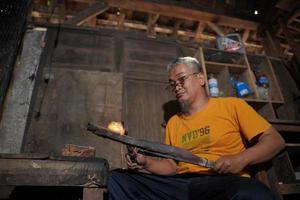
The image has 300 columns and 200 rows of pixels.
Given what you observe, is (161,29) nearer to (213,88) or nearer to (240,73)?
(240,73)

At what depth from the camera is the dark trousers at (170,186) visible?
187 centimetres

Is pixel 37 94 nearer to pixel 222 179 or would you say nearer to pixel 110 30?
pixel 110 30

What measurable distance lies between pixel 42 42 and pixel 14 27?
3.34 ft

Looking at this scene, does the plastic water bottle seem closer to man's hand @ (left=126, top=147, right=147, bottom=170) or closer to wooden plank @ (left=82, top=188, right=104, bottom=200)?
man's hand @ (left=126, top=147, right=147, bottom=170)

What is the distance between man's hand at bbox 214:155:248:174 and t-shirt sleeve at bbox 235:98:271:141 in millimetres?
376

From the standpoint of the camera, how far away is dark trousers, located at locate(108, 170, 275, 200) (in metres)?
1.87

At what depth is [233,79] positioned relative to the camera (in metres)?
4.22

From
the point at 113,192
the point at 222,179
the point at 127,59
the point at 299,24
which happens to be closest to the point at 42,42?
the point at 127,59

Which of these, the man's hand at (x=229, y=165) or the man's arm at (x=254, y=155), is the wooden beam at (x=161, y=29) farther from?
the man's hand at (x=229, y=165)

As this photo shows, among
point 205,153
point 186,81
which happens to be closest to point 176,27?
point 186,81

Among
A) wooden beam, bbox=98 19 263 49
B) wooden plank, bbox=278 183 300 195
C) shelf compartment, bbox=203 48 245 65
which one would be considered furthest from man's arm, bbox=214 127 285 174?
wooden beam, bbox=98 19 263 49

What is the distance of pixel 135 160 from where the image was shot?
219 cm

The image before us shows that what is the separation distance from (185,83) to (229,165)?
44.5 inches

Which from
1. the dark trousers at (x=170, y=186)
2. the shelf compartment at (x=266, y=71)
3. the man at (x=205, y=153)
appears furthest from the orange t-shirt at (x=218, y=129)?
the shelf compartment at (x=266, y=71)
